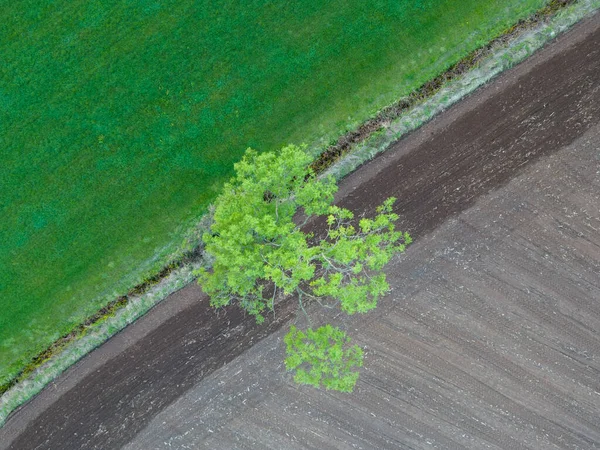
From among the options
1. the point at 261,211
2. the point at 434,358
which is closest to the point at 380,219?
the point at 261,211

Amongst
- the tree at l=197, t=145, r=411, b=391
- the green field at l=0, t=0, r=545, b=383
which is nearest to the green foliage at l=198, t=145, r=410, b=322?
the tree at l=197, t=145, r=411, b=391

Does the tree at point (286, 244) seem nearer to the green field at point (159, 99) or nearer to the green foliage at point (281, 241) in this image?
A: the green foliage at point (281, 241)

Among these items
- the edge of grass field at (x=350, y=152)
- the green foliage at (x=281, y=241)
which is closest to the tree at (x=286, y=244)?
the green foliage at (x=281, y=241)

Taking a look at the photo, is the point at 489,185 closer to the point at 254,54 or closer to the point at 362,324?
the point at 362,324

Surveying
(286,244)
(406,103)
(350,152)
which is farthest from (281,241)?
(406,103)

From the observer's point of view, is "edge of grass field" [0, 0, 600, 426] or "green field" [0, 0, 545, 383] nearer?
"green field" [0, 0, 545, 383]

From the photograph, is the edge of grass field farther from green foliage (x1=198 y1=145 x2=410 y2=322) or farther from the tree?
green foliage (x1=198 y1=145 x2=410 y2=322)
